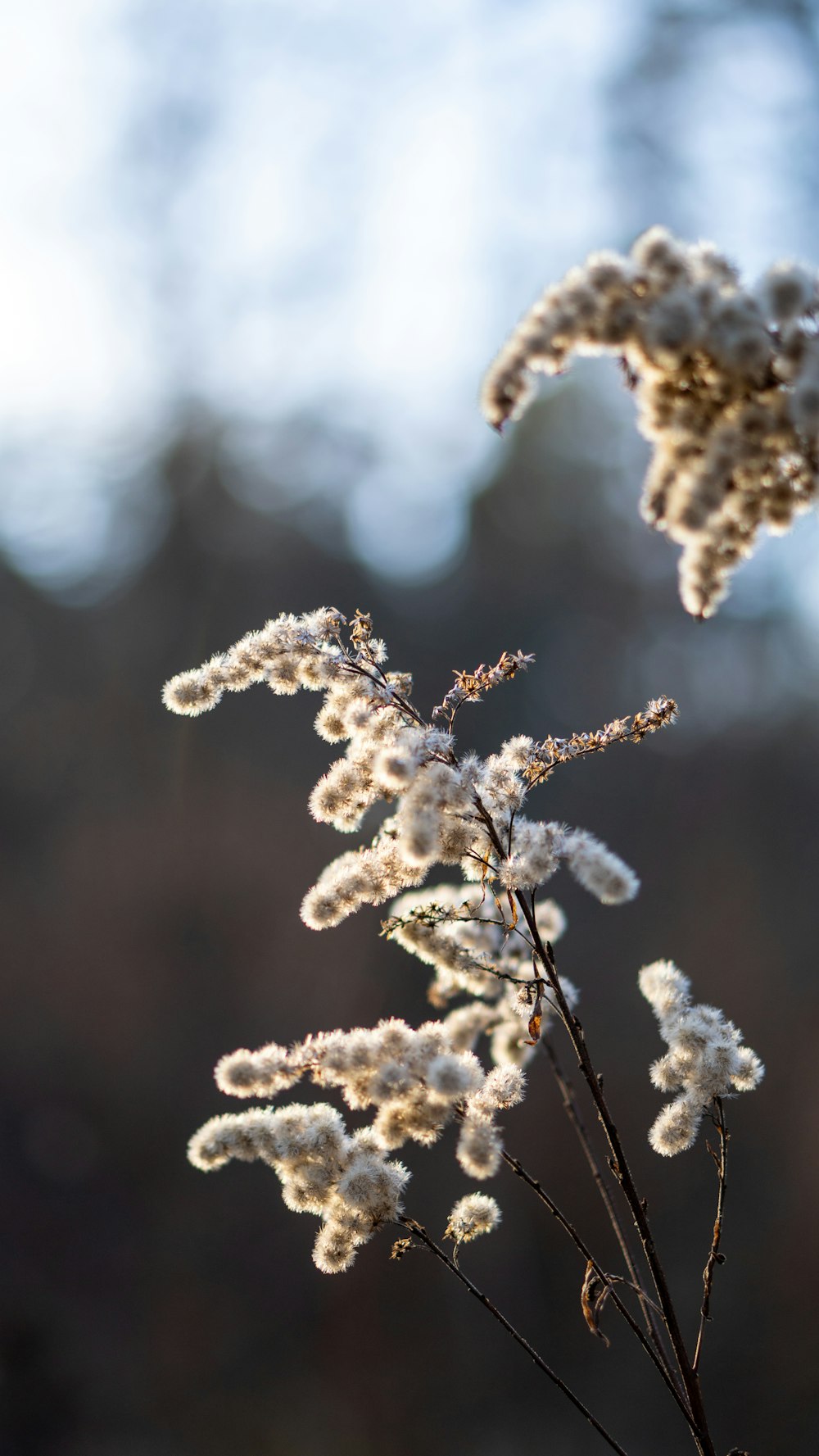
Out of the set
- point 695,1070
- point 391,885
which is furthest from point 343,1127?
point 695,1070

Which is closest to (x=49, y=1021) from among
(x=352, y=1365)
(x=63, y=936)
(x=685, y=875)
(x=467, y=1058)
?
(x=63, y=936)

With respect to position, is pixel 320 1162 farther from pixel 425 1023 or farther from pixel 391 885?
pixel 391 885

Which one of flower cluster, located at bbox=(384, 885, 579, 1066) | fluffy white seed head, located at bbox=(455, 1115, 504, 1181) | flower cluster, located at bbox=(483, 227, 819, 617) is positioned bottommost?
fluffy white seed head, located at bbox=(455, 1115, 504, 1181)

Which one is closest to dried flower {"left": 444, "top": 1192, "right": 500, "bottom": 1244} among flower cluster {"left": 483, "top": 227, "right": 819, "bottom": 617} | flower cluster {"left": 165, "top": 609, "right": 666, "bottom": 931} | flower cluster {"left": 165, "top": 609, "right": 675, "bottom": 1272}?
flower cluster {"left": 165, "top": 609, "right": 675, "bottom": 1272}

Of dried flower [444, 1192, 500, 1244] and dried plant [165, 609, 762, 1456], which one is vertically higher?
dried plant [165, 609, 762, 1456]

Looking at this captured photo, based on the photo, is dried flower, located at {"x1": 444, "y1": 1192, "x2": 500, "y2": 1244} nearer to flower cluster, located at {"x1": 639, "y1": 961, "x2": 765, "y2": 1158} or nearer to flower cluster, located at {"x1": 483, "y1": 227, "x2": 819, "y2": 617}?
flower cluster, located at {"x1": 639, "y1": 961, "x2": 765, "y2": 1158}

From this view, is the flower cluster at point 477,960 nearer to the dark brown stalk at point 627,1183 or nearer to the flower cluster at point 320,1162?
the dark brown stalk at point 627,1183

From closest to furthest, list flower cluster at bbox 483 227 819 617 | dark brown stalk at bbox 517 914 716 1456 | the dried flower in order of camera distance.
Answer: flower cluster at bbox 483 227 819 617
dark brown stalk at bbox 517 914 716 1456
the dried flower
